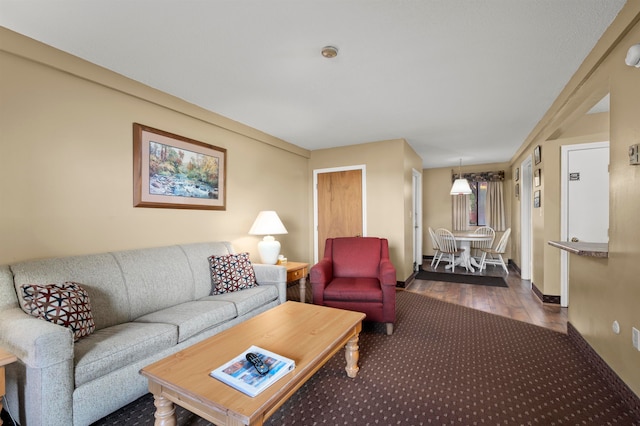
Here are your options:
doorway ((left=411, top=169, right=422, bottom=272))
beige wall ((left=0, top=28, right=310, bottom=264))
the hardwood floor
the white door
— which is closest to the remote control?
beige wall ((left=0, top=28, right=310, bottom=264))

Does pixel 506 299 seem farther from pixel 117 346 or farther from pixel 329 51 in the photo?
pixel 117 346

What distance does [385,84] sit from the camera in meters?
2.58

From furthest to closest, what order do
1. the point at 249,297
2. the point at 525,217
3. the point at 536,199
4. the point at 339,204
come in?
the point at 525,217
the point at 339,204
the point at 536,199
the point at 249,297

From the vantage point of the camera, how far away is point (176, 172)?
289 centimetres

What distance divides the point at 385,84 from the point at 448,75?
528mm

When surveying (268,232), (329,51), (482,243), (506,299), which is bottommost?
(506,299)

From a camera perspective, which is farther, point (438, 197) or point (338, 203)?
point (438, 197)

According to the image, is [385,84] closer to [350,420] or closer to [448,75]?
[448,75]

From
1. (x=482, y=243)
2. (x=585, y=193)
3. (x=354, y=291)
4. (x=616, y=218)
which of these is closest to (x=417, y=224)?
(x=482, y=243)

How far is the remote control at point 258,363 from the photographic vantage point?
1307 mm

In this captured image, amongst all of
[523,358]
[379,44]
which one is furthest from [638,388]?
[379,44]

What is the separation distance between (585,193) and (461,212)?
3.49 m

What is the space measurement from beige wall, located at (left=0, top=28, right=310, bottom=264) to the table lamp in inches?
21.3

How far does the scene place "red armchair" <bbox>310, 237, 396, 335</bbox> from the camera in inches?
107
